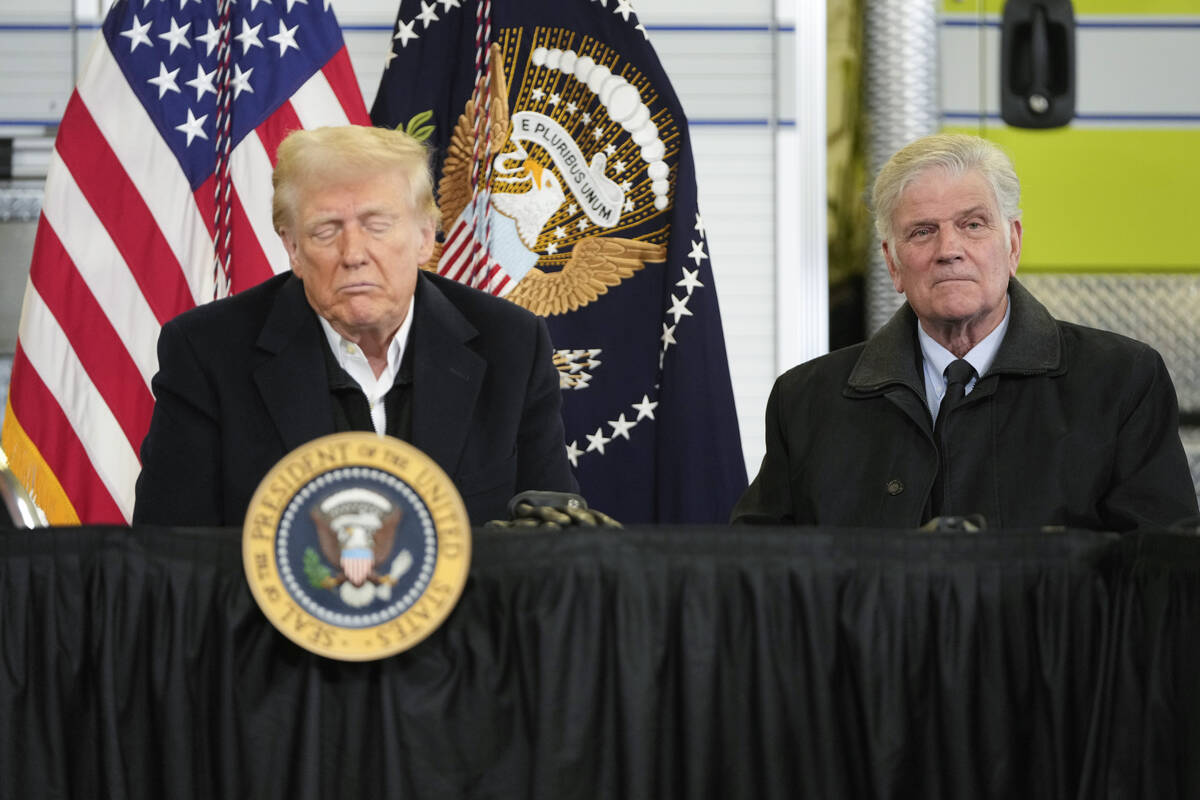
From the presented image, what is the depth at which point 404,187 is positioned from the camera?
87.5 inches

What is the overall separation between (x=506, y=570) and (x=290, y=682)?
0.75 feet

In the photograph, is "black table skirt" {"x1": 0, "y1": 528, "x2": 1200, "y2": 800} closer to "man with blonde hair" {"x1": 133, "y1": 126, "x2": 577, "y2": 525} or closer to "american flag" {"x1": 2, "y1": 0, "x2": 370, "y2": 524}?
"man with blonde hair" {"x1": 133, "y1": 126, "x2": 577, "y2": 525}

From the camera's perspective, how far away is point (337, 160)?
7.20 ft

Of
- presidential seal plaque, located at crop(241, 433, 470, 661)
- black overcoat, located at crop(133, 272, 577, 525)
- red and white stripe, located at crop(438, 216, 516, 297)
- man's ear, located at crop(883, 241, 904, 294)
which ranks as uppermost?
red and white stripe, located at crop(438, 216, 516, 297)

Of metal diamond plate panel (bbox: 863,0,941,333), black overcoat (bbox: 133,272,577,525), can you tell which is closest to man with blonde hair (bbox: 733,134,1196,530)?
black overcoat (bbox: 133,272,577,525)

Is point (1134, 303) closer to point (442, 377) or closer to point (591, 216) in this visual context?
point (591, 216)

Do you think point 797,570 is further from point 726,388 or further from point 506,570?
point 726,388

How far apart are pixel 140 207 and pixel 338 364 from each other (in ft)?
3.78

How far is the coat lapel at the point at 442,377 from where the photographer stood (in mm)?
2186

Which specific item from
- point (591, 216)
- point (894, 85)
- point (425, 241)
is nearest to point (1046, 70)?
point (894, 85)

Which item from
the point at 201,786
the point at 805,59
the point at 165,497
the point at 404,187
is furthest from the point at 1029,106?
the point at 201,786

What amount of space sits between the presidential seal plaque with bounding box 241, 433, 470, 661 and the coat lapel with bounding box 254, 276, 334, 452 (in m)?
0.82

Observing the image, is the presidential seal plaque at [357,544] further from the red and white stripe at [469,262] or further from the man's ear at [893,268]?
the red and white stripe at [469,262]

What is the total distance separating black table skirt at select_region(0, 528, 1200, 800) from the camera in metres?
1.31
